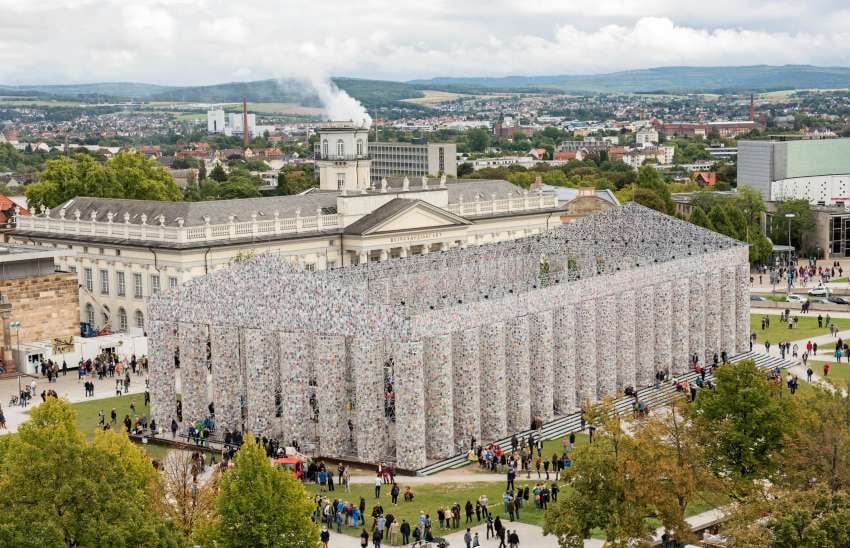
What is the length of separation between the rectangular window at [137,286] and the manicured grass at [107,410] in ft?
62.6

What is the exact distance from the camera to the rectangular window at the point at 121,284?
86625 millimetres

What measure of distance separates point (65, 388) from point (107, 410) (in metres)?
6.74

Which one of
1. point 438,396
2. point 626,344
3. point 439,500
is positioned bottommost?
point 439,500

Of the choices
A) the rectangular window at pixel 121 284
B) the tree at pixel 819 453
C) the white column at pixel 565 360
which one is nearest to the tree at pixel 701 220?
the rectangular window at pixel 121 284

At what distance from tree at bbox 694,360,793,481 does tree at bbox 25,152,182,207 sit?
71.9m

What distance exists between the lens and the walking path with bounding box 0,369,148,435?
64.6 m

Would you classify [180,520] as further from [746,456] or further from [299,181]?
[299,181]

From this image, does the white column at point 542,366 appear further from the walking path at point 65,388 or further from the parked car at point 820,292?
the parked car at point 820,292

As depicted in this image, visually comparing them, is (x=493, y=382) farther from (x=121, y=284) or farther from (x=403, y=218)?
(x=403, y=218)

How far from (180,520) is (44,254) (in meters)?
41.7

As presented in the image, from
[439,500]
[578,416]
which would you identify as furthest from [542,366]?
[439,500]

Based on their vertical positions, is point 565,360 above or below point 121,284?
above

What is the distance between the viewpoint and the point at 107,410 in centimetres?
6388

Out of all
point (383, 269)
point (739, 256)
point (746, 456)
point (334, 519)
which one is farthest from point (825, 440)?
point (739, 256)
